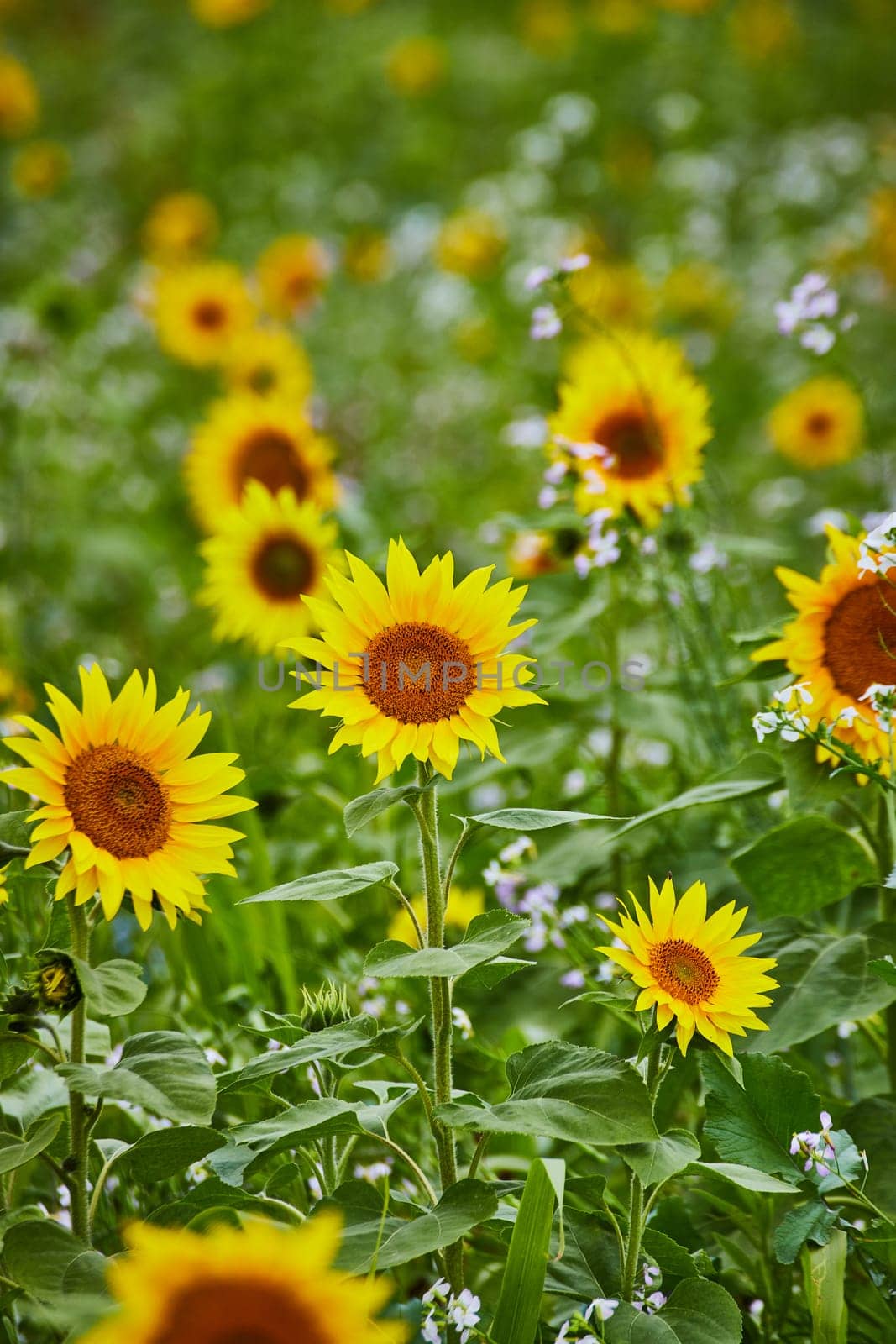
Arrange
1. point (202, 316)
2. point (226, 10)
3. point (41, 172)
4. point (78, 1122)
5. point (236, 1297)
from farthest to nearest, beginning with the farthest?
point (226, 10) → point (41, 172) → point (202, 316) → point (78, 1122) → point (236, 1297)

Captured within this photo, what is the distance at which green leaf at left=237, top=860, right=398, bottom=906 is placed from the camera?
1.21m

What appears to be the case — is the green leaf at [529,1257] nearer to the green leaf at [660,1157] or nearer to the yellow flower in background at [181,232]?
the green leaf at [660,1157]

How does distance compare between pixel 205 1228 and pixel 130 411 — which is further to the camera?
pixel 130 411

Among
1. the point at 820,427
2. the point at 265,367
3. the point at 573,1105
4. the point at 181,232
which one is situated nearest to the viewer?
the point at 573,1105

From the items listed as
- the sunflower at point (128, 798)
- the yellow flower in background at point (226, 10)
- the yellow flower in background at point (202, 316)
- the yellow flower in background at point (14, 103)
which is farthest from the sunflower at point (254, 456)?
the yellow flower in background at point (226, 10)

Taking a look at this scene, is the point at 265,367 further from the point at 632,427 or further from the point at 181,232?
the point at 181,232

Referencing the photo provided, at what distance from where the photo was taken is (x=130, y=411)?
473 cm

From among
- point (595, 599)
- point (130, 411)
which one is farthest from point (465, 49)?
point (595, 599)

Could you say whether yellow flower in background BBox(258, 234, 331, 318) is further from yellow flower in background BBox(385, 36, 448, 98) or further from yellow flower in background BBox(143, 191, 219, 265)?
yellow flower in background BBox(385, 36, 448, 98)

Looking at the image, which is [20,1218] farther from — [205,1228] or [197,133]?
[197,133]

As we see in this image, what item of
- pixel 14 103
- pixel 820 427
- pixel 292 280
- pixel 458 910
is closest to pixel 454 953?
pixel 458 910

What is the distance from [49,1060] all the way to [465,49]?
820 cm

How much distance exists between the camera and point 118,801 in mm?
1323

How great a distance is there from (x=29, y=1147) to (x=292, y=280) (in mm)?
4097
